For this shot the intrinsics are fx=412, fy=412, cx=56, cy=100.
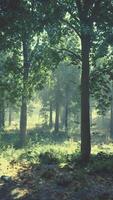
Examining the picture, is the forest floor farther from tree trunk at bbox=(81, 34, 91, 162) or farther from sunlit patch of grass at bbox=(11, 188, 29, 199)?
tree trunk at bbox=(81, 34, 91, 162)

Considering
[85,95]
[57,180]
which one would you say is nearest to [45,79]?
[85,95]

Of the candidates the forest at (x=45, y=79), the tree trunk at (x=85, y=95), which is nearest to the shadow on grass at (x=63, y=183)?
the forest at (x=45, y=79)

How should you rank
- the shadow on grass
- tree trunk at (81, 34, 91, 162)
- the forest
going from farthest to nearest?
tree trunk at (81, 34, 91, 162) < the forest < the shadow on grass

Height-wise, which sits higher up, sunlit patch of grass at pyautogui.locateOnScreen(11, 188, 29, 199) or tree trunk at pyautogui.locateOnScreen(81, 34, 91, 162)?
tree trunk at pyautogui.locateOnScreen(81, 34, 91, 162)

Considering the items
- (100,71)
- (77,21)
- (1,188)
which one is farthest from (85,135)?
(1,188)

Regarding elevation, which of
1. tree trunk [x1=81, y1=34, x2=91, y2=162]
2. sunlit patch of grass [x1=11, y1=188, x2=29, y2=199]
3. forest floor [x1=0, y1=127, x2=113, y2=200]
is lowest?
sunlit patch of grass [x1=11, y1=188, x2=29, y2=199]

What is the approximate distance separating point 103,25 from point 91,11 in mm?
883

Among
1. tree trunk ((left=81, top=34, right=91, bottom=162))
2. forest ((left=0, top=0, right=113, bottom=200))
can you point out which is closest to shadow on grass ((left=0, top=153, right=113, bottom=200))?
forest ((left=0, top=0, right=113, bottom=200))

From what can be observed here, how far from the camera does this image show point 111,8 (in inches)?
705

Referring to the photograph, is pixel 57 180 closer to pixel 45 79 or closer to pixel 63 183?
pixel 63 183

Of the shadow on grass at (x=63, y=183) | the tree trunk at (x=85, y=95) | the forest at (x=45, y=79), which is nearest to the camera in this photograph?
the shadow on grass at (x=63, y=183)

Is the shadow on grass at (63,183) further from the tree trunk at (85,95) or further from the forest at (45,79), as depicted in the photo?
the tree trunk at (85,95)

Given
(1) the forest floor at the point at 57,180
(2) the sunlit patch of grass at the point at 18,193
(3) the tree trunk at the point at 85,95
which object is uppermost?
(3) the tree trunk at the point at 85,95

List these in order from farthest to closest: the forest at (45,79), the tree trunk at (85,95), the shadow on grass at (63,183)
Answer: the tree trunk at (85,95), the forest at (45,79), the shadow on grass at (63,183)
